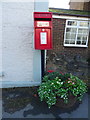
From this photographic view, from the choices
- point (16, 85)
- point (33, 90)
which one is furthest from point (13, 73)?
point (33, 90)

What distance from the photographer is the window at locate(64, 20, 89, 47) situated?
683cm

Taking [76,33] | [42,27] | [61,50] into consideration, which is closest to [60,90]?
[42,27]

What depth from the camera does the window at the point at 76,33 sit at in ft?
22.4

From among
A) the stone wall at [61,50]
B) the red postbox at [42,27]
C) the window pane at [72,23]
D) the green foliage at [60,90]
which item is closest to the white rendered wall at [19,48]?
the red postbox at [42,27]

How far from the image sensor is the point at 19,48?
2844 mm

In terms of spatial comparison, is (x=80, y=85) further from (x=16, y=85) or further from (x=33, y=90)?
(x=16, y=85)

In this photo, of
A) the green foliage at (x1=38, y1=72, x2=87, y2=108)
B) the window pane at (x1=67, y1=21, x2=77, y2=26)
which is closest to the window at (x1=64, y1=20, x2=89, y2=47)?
the window pane at (x1=67, y1=21, x2=77, y2=26)

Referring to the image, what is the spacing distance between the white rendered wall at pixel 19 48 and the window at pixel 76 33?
4.77 m

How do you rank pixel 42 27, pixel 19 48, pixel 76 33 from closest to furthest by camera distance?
pixel 42 27 < pixel 19 48 < pixel 76 33

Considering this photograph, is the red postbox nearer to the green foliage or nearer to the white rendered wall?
the white rendered wall

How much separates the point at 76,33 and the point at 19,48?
562cm

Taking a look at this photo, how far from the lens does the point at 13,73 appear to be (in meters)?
3.04

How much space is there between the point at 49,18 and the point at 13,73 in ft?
6.73

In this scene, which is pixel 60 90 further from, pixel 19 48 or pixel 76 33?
pixel 76 33
